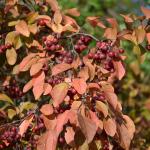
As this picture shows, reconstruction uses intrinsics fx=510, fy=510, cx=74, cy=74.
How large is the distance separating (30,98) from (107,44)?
0.81 m

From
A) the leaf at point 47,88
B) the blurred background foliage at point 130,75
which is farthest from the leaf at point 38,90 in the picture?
the blurred background foliage at point 130,75

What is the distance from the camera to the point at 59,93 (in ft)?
5.97

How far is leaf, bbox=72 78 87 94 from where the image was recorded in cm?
183

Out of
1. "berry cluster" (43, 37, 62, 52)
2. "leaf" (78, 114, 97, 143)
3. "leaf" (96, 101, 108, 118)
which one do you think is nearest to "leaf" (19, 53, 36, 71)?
"berry cluster" (43, 37, 62, 52)

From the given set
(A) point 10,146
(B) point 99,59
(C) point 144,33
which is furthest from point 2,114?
(C) point 144,33

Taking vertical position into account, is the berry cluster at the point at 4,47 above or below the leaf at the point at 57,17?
below

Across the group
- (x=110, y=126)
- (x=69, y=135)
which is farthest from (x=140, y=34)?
(x=69, y=135)

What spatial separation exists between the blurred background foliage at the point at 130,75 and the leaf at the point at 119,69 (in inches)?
40.0

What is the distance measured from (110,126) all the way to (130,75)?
112 inches

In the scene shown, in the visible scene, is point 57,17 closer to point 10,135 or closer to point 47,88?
point 47,88

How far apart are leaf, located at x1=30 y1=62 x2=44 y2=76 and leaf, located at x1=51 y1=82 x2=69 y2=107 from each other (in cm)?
23

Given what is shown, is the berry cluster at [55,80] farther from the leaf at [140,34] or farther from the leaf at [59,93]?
the leaf at [140,34]

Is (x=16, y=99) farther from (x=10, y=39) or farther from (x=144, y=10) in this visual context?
(x=144, y=10)

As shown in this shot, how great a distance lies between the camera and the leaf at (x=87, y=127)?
1.65 metres
